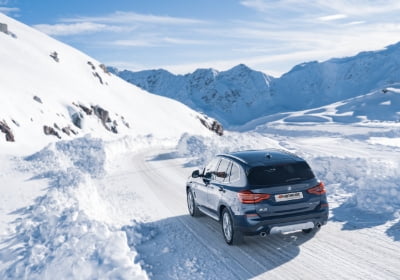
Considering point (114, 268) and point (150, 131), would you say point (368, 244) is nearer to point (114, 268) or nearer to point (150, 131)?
point (114, 268)

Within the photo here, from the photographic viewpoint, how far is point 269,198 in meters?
7.50

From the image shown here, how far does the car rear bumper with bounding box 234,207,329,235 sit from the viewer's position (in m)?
7.47

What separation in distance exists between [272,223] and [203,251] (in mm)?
1443

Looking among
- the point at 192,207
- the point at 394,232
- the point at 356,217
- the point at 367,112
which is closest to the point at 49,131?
the point at 192,207

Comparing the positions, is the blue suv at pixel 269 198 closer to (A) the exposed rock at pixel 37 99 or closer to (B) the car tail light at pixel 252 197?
(B) the car tail light at pixel 252 197

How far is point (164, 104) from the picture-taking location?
87.3 m

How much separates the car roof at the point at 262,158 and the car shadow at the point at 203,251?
158cm

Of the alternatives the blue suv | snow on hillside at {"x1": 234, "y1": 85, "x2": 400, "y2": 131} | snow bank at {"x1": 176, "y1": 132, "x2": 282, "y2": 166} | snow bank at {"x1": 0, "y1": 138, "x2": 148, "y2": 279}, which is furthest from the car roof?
snow on hillside at {"x1": 234, "y1": 85, "x2": 400, "y2": 131}

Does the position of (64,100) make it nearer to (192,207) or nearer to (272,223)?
(192,207)

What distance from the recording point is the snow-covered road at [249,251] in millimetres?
6617

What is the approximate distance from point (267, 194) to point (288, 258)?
1.15 metres

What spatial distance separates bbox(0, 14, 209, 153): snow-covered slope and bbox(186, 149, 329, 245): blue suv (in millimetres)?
21354

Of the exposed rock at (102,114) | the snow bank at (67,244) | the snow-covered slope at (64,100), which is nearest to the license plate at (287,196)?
the snow bank at (67,244)

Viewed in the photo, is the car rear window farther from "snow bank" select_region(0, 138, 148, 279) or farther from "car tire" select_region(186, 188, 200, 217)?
"car tire" select_region(186, 188, 200, 217)
